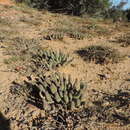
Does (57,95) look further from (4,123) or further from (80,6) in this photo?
(80,6)

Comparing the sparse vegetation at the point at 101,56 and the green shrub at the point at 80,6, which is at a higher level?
the green shrub at the point at 80,6

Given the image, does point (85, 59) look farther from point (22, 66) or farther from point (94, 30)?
point (94, 30)

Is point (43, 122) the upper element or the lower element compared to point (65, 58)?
lower

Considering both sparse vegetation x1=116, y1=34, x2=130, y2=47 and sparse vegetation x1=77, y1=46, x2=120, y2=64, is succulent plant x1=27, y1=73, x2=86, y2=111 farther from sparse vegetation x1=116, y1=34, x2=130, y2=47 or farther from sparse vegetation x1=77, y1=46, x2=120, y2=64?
sparse vegetation x1=116, y1=34, x2=130, y2=47

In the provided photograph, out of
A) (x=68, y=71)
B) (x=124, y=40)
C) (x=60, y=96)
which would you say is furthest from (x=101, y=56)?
(x=60, y=96)

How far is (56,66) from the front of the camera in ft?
15.7

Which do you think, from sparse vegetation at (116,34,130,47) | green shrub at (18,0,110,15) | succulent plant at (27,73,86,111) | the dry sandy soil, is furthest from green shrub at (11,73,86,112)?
green shrub at (18,0,110,15)

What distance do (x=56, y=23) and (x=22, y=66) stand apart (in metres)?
4.76

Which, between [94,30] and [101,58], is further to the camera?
[94,30]

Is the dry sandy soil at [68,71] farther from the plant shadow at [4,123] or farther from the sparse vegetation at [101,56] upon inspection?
the sparse vegetation at [101,56]

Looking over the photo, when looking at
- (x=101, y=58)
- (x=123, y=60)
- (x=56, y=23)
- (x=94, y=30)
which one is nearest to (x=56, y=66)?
(x=101, y=58)

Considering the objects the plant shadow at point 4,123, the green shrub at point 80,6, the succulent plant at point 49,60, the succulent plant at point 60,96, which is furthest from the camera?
the green shrub at point 80,6

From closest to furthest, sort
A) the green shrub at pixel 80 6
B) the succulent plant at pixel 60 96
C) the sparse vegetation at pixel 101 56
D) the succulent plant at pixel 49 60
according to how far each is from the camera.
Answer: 1. the succulent plant at pixel 60 96
2. the succulent plant at pixel 49 60
3. the sparse vegetation at pixel 101 56
4. the green shrub at pixel 80 6

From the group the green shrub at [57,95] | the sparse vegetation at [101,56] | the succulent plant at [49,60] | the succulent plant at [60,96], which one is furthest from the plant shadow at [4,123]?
the sparse vegetation at [101,56]
